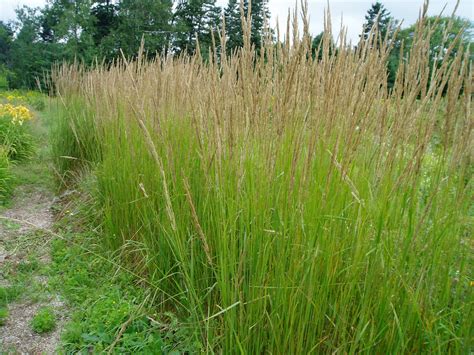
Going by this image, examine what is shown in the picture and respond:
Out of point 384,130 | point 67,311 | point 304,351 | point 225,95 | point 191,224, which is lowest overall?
point 67,311

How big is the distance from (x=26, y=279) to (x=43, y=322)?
588 mm

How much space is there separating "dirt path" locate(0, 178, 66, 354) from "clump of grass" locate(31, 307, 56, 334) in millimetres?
20

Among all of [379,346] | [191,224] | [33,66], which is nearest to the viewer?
[379,346]

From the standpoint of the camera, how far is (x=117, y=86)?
2.82 m

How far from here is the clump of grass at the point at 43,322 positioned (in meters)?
2.04

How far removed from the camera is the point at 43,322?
2.05 metres

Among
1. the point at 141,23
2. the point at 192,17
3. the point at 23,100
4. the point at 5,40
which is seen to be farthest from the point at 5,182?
the point at 5,40

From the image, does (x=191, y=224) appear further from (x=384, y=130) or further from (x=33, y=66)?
(x=33, y=66)

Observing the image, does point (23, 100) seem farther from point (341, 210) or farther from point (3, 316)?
point (341, 210)

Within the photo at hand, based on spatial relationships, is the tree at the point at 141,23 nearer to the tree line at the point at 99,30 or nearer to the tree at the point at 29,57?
the tree line at the point at 99,30

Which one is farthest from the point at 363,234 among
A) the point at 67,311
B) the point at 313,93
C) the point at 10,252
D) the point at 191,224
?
the point at 10,252

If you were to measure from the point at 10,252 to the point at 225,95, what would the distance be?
2.37 meters

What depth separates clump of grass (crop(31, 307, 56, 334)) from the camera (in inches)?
80.4

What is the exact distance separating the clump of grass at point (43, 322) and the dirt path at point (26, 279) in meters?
0.02
